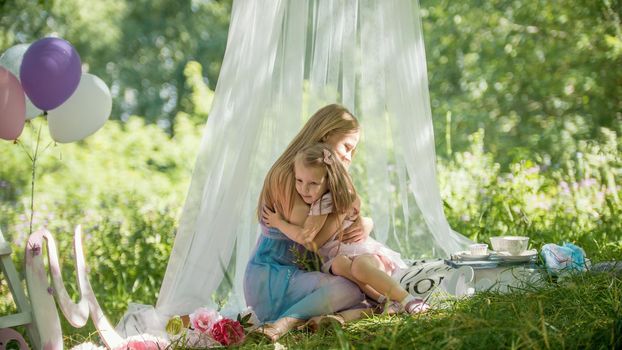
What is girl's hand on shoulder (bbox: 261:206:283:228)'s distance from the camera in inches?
122

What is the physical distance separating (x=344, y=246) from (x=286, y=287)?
0.98 feet

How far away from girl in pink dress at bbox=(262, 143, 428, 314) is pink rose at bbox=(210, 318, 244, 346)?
0.49 m

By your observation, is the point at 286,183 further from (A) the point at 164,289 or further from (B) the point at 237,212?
(A) the point at 164,289

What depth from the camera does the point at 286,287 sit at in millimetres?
3039

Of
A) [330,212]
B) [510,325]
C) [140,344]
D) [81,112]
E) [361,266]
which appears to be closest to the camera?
[510,325]

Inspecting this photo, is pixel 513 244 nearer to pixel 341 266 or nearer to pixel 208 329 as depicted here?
pixel 341 266

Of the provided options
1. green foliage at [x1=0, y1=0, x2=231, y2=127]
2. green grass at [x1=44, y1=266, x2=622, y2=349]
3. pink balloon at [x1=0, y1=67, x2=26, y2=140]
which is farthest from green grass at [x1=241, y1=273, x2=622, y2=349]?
green foliage at [x1=0, y1=0, x2=231, y2=127]

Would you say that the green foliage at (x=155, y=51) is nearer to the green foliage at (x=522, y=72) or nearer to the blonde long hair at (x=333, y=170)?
the green foliage at (x=522, y=72)

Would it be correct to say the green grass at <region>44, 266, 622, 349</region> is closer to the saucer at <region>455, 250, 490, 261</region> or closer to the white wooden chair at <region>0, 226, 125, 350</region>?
the saucer at <region>455, 250, 490, 261</region>

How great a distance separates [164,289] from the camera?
308cm

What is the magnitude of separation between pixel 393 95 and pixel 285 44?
56cm

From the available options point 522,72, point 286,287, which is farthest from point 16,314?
point 522,72

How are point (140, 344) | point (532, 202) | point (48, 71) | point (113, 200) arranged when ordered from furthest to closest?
point (113, 200), point (532, 202), point (48, 71), point (140, 344)

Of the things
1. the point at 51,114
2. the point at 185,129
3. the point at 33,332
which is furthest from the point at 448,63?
the point at 33,332
